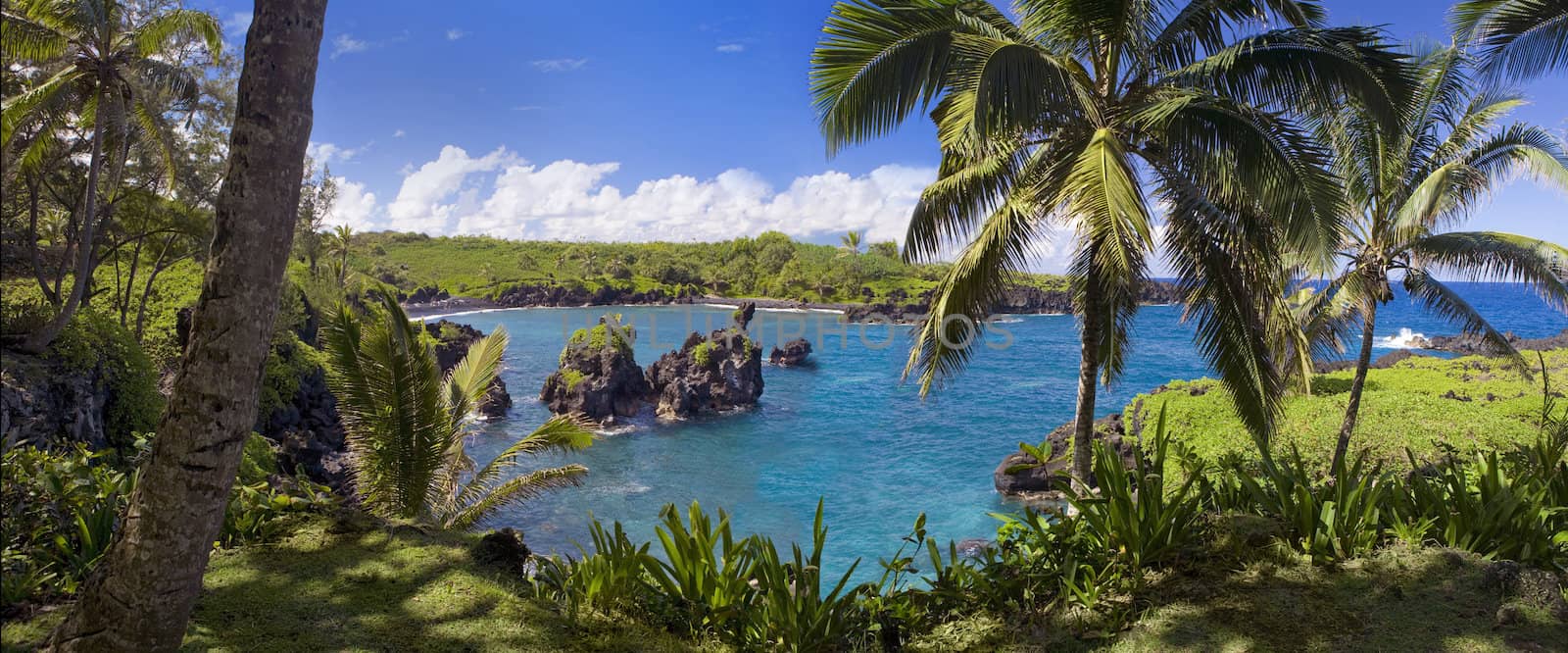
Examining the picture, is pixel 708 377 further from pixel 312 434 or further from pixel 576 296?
pixel 576 296

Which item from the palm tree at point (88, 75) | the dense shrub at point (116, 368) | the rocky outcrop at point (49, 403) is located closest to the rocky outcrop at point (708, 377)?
the dense shrub at point (116, 368)

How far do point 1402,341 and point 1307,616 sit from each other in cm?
8615

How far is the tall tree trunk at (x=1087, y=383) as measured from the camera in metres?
6.27

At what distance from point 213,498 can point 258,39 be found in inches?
83.9

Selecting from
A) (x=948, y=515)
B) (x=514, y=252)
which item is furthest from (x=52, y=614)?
(x=514, y=252)

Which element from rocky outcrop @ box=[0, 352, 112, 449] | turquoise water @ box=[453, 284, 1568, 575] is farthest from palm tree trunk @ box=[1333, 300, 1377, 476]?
rocky outcrop @ box=[0, 352, 112, 449]

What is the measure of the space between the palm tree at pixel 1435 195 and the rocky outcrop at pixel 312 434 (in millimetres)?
18189

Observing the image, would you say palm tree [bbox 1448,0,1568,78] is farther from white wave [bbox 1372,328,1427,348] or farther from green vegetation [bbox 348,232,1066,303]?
green vegetation [bbox 348,232,1066,303]

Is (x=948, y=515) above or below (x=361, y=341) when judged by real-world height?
below

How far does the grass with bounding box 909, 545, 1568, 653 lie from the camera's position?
137 inches

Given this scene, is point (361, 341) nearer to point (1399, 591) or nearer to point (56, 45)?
point (1399, 591)

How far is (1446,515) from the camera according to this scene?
4.37m

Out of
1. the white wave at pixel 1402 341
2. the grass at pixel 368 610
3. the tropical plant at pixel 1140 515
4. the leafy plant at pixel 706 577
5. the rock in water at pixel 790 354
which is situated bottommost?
the rock in water at pixel 790 354

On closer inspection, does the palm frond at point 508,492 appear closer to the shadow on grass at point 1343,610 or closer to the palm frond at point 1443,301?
the shadow on grass at point 1343,610
